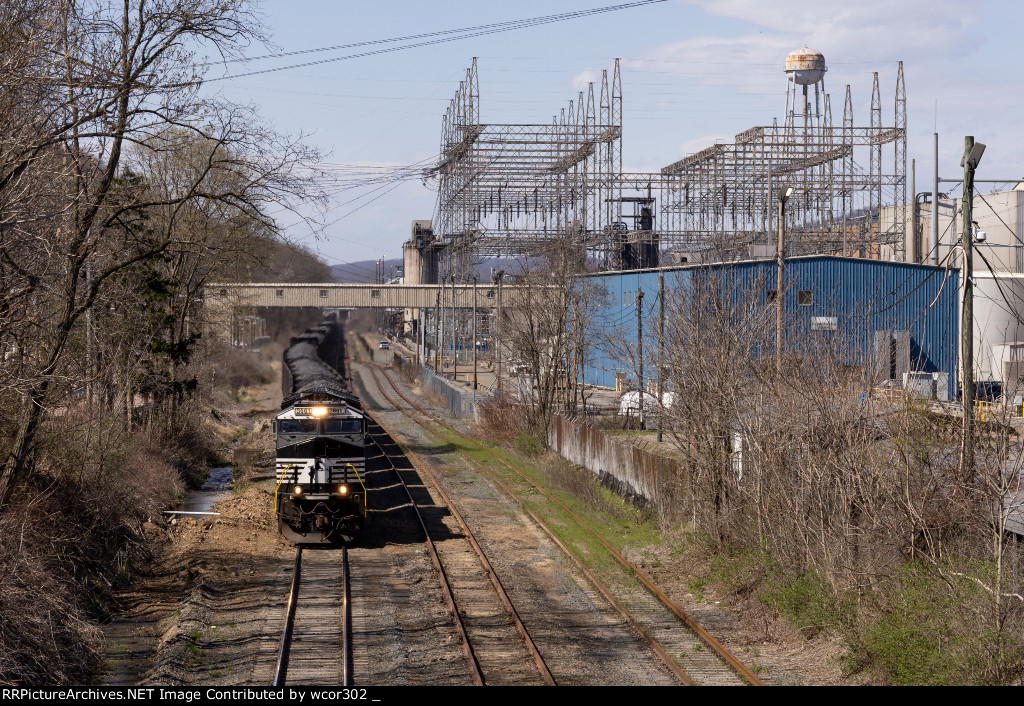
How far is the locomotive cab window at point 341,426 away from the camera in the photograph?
18.7 metres

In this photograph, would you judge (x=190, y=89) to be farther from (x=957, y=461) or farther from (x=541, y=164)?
(x=541, y=164)

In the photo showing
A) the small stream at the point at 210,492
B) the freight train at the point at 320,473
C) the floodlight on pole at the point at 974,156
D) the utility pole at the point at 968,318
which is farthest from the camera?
the small stream at the point at 210,492

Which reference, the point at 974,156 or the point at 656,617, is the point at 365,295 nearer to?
the point at 656,617

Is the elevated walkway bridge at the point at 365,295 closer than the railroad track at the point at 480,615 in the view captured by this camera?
No

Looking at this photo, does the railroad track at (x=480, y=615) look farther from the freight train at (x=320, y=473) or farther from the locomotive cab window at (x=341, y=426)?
the locomotive cab window at (x=341, y=426)

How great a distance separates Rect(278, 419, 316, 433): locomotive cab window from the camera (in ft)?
61.5

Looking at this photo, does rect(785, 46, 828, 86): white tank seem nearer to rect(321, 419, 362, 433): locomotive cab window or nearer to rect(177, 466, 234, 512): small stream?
rect(177, 466, 234, 512): small stream

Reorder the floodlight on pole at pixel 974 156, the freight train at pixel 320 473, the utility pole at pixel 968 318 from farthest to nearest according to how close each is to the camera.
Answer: the freight train at pixel 320 473 → the floodlight on pole at pixel 974 156 → the utility pole at pixel 968 318

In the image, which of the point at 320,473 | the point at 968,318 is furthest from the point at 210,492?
the point at 968,318

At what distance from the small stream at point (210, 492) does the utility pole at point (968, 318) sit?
58.7 ft

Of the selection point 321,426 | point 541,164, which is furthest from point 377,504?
point 541,164

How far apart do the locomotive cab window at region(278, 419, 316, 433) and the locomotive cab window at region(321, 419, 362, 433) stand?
0.27 metres

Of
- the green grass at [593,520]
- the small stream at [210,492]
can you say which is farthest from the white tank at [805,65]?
the small stream at [210,492]

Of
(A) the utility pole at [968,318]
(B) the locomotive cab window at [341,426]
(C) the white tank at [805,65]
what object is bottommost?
(B) the locomotive cab window at [341,426]
